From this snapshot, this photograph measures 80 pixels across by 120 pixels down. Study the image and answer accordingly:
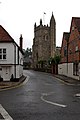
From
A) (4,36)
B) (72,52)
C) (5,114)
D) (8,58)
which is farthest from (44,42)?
(5,114)

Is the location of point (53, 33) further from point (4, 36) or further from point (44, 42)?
point (4, 36)

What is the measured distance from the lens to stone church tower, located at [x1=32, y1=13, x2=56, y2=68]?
11988 centimetres

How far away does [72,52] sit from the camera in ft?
155

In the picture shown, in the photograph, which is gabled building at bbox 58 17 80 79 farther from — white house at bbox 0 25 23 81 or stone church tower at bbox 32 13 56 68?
stone church tower at bbox 32 13 56 68

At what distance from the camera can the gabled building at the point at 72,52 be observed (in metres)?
43.2

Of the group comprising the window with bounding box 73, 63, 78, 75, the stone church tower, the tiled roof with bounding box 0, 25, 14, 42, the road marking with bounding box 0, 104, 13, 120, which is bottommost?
the road marking with bounding box 0, 104, 13, 120

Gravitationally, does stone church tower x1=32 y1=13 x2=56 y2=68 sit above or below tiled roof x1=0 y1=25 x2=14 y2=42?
above

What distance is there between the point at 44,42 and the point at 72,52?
249 feet

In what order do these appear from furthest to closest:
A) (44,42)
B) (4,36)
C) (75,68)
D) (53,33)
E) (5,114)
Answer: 1. (53,33)
2. (44,42)
3. (75,68)
4. (4,36)
5. (5,114)

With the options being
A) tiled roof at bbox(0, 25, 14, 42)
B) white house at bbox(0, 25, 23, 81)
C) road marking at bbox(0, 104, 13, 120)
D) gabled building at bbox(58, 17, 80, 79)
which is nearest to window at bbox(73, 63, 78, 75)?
gabled building at bbox(58, 17, 80, 79)

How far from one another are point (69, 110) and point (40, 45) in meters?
107

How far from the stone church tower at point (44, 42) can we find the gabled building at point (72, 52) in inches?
2529

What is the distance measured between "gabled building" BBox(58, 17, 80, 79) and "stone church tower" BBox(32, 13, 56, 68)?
6424 cm

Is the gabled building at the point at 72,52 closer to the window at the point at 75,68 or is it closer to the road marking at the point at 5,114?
the window at the point at 75,68
